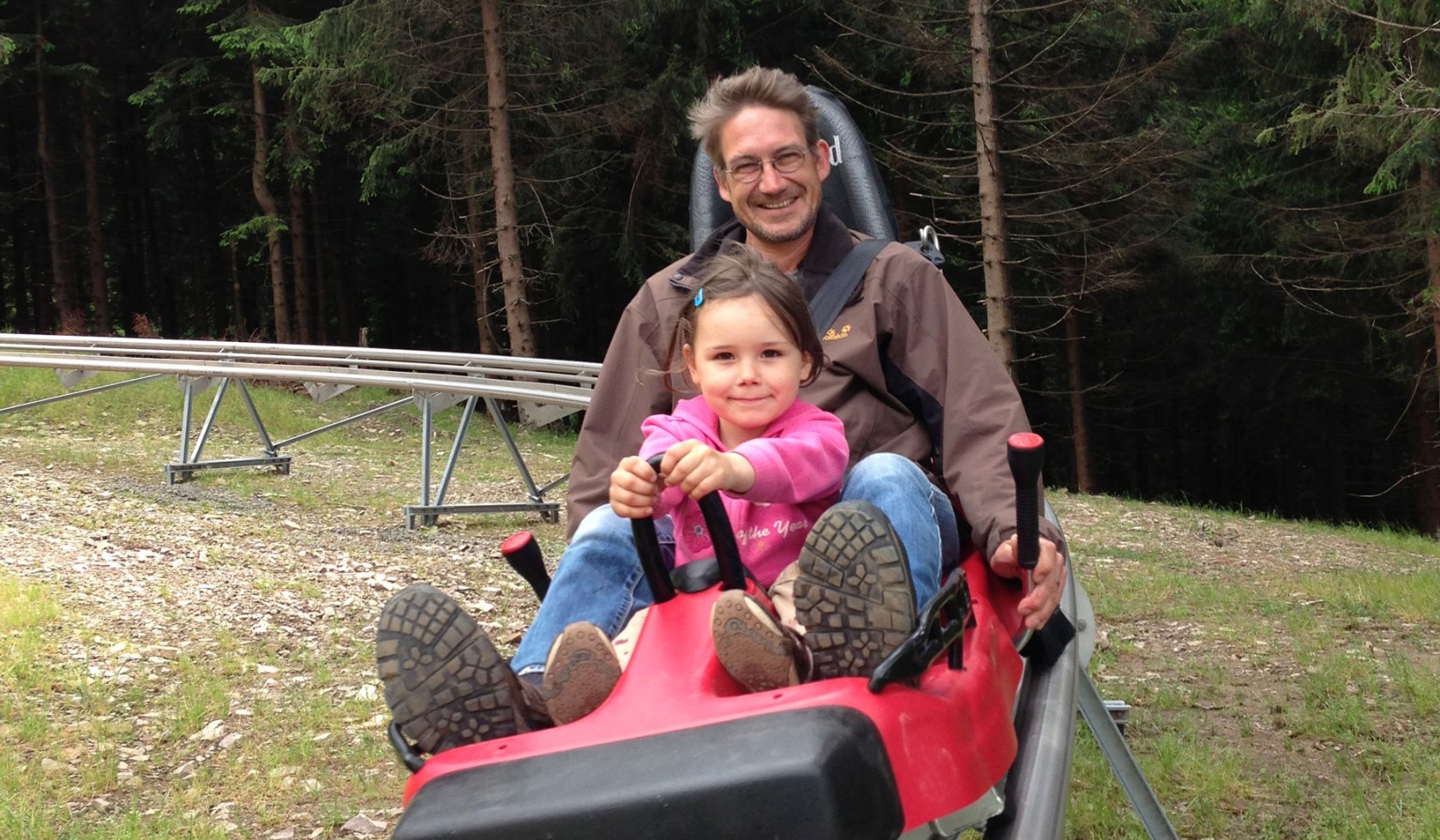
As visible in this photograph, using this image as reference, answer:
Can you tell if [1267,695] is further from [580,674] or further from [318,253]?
[318,253]

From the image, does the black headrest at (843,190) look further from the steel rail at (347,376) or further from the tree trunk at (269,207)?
the tree trunk at (269,207)

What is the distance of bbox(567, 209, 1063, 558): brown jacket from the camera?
281 cm

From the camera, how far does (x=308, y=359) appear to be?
10172 millimetres

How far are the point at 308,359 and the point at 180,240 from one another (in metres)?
20.3

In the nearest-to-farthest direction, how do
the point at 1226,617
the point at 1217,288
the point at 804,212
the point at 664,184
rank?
the point at 804,212 < the point at 1226,617 < the point at 664,184 < the point at 1217,288

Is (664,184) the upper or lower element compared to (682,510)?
upper

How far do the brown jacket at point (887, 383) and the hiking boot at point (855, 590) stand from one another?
746mm

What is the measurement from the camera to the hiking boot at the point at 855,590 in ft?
6.22

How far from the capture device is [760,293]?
2371mm

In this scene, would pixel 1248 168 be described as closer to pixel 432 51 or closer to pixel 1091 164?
pixel 1091 164

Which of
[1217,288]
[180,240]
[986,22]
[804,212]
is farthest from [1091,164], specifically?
[180,240]

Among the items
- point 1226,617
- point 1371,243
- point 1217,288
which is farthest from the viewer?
point 1217,288

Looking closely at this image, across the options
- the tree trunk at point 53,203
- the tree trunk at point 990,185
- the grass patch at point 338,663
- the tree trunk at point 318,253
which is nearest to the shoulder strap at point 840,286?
the grass patch at point 338,663

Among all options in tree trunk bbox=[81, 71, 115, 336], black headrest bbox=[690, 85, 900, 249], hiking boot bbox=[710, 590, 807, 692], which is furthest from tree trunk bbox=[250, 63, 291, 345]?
hiking boot bbox=[710, 590, 807, 692]
